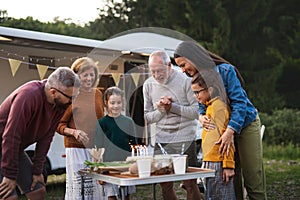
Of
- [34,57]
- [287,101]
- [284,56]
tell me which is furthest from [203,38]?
[34,57]

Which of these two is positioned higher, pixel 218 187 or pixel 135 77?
pixel 135 77

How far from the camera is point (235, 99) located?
2877 mm

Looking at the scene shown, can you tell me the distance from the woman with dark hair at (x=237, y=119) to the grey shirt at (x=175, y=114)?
12.9 inches

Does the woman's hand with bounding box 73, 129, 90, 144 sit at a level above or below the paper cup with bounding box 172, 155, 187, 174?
above

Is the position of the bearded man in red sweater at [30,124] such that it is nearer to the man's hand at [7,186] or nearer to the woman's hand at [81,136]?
the man's hand at [7,186]

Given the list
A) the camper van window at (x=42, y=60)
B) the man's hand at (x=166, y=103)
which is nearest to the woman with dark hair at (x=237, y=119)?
the man's hand at (x=166, y=103)

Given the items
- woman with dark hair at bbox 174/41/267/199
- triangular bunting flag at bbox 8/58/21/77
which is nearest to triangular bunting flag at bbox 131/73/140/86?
triangular bunting flag at bbox 8/58/21/77

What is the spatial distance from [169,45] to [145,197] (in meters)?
2.32

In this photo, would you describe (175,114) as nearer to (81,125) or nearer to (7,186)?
(81,125)

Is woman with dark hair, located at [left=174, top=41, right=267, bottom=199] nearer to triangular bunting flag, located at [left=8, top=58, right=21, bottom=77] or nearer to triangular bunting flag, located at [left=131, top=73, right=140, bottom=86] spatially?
triangular bunting flag, located at [left=8, top=58, right=21, bottom=77]

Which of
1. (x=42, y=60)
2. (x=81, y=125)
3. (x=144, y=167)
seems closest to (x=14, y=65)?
(x=42, y=60)

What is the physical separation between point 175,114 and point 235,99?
65 centimetres

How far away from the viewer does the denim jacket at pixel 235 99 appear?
2814 millimetres

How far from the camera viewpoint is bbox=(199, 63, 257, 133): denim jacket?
281 cm
